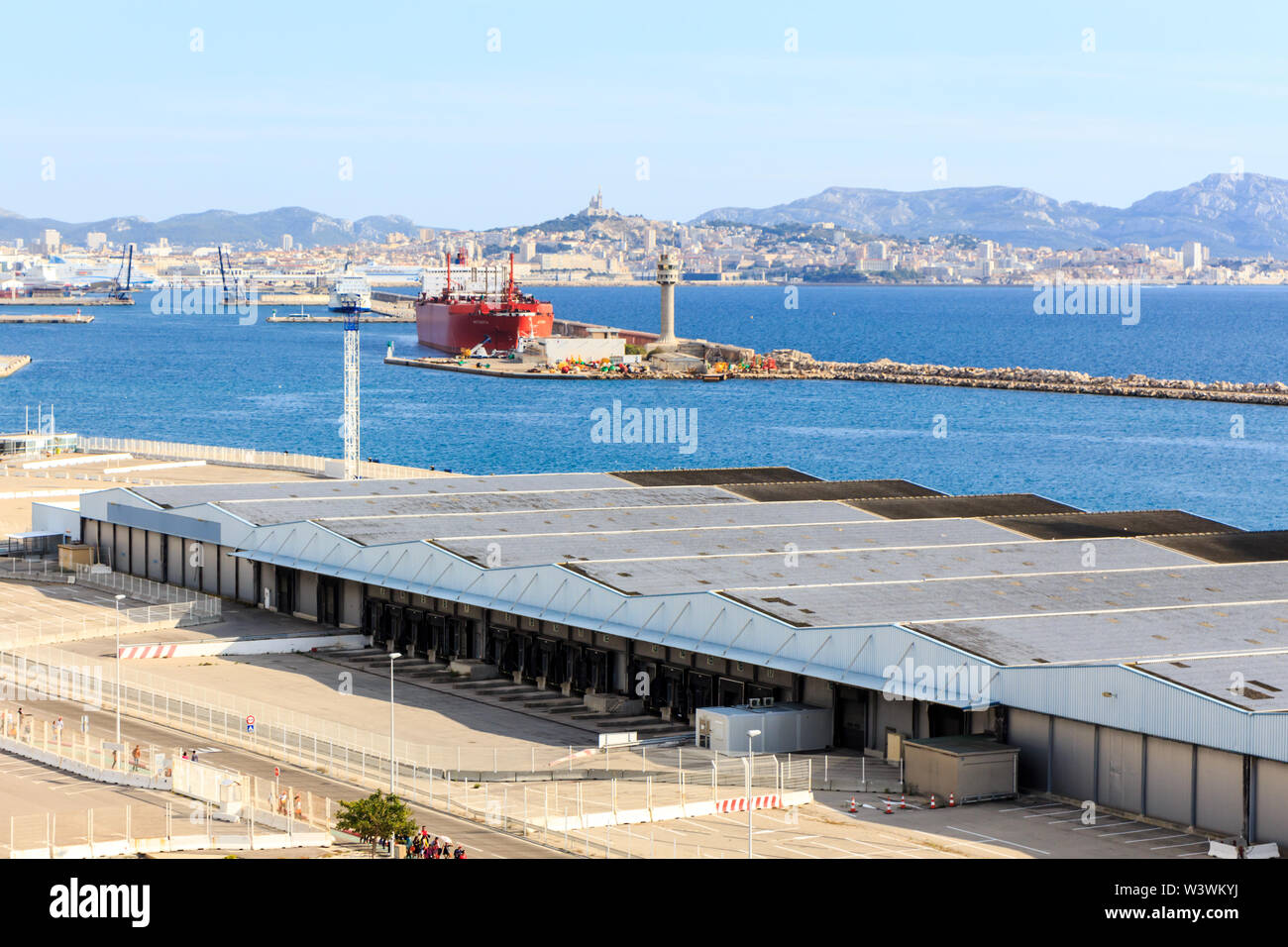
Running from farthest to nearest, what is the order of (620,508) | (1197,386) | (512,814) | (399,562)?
(1197,386)
(620,508)
(399,562)
(512,814)

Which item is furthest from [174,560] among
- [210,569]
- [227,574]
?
[227,574]

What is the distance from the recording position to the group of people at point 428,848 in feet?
99.3

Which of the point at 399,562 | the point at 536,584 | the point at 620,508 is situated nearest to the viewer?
the point at 536,584

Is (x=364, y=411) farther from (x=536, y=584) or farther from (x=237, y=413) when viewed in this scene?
(x=536, y=584)

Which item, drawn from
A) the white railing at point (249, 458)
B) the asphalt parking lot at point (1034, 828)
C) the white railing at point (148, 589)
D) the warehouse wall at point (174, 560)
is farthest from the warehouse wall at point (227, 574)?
the asphalt parking lot at point (1034, 828)

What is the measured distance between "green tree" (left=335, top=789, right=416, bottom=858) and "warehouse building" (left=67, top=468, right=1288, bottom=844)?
11743 mm

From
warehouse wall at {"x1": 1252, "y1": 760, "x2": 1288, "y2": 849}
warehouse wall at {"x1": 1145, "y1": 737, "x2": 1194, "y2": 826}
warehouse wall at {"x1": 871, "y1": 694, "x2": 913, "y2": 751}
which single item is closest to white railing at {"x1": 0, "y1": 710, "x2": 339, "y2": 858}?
warehouse wall at {"x1": 871, "y1": 694, "x2": 913, "y2": 751}

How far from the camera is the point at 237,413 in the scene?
15262 centimetres

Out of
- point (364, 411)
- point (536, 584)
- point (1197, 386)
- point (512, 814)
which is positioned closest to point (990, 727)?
point (512, 814)

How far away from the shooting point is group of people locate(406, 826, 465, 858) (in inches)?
1192

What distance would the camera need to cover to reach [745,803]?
116 ft

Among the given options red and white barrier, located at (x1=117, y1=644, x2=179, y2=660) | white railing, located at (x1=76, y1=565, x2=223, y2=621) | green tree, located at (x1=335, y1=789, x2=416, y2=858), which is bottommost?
red and white barrier, located at (x1=117, y1=644, x2=179, y2=660)

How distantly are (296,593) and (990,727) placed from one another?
87.4ft

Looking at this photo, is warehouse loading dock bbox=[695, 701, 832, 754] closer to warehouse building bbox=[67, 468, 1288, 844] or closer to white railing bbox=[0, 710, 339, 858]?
warehouse building bbox=[67, 468, 1288, 844]
